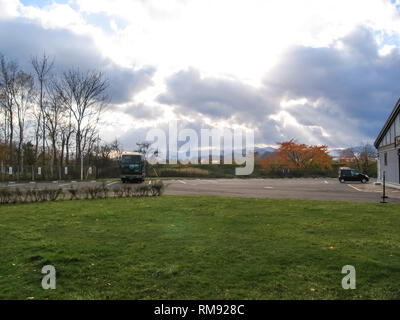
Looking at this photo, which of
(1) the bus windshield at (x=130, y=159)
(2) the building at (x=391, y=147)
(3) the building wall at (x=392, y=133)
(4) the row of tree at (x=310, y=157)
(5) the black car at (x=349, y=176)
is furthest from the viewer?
(4) the row of tree at (x=310, y=157)

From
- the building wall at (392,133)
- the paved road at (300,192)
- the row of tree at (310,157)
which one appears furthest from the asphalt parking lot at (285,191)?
the row of tree at (310,157)

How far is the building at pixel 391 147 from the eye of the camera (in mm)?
24062

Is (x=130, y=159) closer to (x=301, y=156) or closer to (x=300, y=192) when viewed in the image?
(x=300, y=192)

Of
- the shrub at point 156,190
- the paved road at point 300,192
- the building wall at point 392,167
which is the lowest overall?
the paved road at point 300,192

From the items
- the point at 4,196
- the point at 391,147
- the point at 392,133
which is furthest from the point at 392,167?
the point at 4,196

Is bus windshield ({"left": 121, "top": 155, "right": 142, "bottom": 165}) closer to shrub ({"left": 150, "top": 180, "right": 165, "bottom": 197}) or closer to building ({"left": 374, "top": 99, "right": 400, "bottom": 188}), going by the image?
shrub ({"left": 150, "top": 180, "right": 165, "bottom": 197})

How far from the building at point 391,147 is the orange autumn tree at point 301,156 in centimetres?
2446

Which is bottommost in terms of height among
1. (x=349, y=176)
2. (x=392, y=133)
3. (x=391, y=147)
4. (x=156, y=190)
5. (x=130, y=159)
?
(x=156, y=190)

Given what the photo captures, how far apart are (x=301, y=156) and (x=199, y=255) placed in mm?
53499

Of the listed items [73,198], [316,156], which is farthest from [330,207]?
[316,156]

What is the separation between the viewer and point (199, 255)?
5.50 m

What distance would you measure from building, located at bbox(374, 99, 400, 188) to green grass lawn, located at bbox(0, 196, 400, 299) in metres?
17.6

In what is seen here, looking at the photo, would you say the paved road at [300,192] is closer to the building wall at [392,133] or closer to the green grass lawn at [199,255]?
the building wall at [392,133]

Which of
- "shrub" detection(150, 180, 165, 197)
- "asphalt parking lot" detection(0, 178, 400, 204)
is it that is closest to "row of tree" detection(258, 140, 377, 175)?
"asphalt parking lot" detection(0, 178, 400, 204)
